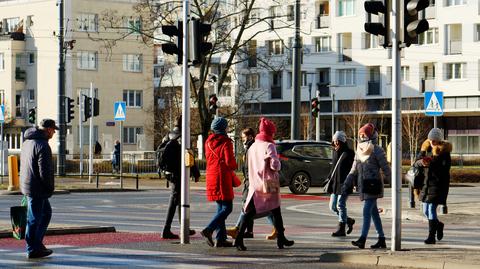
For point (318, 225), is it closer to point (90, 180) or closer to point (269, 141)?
point (269, 141)

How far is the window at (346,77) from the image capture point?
84.3m

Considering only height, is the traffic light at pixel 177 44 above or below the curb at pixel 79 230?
above

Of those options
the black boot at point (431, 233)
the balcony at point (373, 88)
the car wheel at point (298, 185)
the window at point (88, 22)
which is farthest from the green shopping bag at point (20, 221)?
the balcony at point (373, 88)

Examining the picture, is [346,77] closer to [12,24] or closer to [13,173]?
[12,24]

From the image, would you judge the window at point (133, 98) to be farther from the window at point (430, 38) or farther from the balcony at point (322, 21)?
the window at point (430, 38)

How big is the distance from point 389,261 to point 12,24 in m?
74.7

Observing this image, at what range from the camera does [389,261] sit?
13555mm

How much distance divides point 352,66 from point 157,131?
18.3 m

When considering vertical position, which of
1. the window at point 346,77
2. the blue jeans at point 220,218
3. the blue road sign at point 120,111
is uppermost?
the window at point 346,77

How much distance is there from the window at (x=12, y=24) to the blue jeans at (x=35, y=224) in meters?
71.5

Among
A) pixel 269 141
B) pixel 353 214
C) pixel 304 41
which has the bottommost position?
pixel 353 214

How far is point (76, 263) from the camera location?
45.7 ft

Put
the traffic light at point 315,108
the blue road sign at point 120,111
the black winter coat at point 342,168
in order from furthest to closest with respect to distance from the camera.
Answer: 1. the traffic light at point 315,108
2. the blue road sign at point 120,111
3. the black winter coat at point 342,168

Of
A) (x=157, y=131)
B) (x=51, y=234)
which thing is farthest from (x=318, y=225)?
(x=157, y=131)
